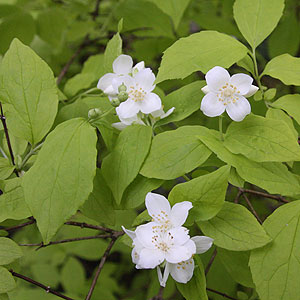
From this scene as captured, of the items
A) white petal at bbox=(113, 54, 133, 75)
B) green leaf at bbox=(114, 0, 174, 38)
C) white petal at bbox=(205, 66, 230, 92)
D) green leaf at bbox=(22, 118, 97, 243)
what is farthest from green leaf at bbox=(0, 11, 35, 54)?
white petal at bbox=(205, 66, 230, 92)

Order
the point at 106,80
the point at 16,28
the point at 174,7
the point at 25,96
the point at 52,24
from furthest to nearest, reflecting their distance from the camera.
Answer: the point at 52,24
the point at 16,28
the point at 174,7
the point at 106,80
the point at 25,96

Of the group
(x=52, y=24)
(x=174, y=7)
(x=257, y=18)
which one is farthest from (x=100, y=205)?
(x=52, y=24)

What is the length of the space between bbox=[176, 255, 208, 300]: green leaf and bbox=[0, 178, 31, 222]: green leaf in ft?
1.53

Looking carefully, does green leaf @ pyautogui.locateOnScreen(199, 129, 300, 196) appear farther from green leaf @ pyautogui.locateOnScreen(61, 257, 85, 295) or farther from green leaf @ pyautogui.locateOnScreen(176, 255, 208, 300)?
green leaf @ pyautogui.locateOnScreen(61, 257, 85, 295)

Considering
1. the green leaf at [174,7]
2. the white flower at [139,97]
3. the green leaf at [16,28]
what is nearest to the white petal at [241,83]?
the white flower at [139,97]

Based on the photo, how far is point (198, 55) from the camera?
1.09 meters

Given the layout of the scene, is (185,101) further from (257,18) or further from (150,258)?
(150,258)

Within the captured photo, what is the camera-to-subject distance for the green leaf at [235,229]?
94 cm

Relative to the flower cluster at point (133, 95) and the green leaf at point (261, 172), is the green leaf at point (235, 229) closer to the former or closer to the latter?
the green leaf at point (261, 172)

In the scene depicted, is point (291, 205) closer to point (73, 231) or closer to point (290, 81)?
point (290, 81)

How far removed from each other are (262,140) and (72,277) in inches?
67.3

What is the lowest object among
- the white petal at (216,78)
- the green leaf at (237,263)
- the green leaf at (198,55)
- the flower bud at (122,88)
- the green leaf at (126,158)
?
the green leaf at (237,263)

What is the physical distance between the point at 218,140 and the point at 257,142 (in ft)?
0.34

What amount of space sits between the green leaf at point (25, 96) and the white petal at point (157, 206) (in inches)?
15.6
